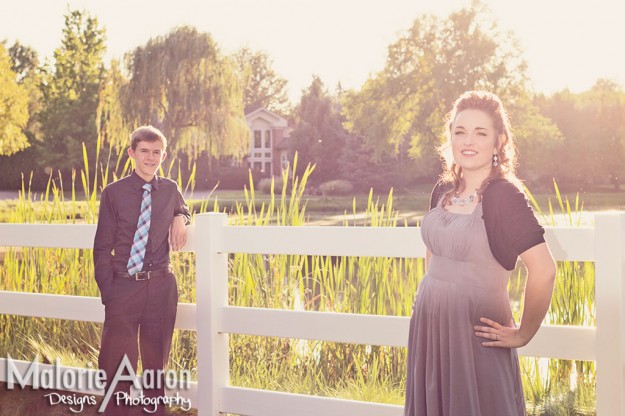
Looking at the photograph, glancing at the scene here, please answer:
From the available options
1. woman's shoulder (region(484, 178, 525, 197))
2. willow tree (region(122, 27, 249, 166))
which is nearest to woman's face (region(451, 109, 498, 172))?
woman's shoulder (region(484, 178, 525, 197))

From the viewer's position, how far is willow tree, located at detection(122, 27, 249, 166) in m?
36.2

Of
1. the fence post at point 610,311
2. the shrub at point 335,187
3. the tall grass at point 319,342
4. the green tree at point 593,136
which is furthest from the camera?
the shrub at point 335,187

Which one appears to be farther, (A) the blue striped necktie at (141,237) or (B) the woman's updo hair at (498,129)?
(A) the blue striped necktie at (141,237)

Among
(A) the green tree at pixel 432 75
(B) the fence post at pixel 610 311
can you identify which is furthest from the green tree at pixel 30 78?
(B) the fence post at pixel 610 311

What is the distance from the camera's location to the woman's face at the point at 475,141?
2.88 m

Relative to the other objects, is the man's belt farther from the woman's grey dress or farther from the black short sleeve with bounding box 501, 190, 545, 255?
the black short sleeve with bounding box 501, 190, 545, 255

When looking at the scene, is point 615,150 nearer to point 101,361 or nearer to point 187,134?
point 187,134

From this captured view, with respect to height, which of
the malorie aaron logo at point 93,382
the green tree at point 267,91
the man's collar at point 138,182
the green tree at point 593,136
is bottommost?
the malorie aaron logo at point 93,382

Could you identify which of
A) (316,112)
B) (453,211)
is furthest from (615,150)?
(453,211)

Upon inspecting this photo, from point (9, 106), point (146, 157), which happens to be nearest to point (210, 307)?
point (146, 157)

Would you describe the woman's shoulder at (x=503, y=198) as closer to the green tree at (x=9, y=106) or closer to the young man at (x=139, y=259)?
the young man at (x=139, y=259)

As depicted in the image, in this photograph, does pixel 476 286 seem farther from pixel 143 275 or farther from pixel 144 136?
pixel 144 136

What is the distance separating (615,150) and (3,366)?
135 feet

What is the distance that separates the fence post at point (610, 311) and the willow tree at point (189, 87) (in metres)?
33.1
